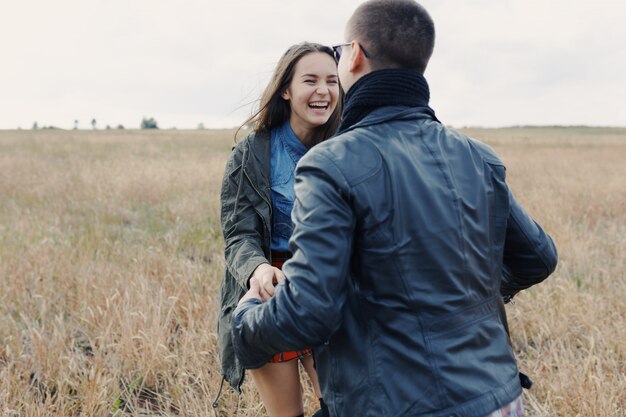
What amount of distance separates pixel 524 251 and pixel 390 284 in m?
0.52

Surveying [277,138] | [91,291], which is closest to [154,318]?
[91,291]

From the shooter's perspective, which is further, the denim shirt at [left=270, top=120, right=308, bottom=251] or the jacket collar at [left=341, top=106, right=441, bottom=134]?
the denim shirt at [left=270, top=120, right=308, bottom=251]

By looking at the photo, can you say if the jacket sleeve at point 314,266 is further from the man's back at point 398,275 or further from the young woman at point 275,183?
the young woman at point 275,183

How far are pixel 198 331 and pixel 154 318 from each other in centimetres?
36

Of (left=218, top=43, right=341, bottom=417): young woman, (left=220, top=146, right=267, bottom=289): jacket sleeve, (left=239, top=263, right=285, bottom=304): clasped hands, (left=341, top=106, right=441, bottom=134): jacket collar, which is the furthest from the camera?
(left=218, top=43, right=341, bottom=417): young woman

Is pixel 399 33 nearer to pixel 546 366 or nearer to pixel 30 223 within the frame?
pixel 546 366

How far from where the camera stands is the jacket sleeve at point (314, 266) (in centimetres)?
123

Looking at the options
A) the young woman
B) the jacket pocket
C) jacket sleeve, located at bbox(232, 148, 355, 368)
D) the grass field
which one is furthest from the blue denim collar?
the grass field

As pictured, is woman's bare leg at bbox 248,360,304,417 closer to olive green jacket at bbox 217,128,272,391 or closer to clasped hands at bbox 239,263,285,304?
olive green jacket at bbox 217,128,272,391

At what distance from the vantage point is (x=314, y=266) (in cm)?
122

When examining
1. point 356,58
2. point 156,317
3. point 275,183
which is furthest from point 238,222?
point 156,317

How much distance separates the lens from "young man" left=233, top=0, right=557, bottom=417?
126cm

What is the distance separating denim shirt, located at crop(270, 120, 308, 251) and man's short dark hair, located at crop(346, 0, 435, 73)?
34.7 inches

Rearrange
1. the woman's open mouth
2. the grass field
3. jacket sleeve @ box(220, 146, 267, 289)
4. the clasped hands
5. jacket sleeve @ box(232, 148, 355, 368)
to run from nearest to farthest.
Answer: jacket sleeve @ box(232, 148, 355, 368)
the clasped hands
jacket sleeve @ box(220, 146, 267, 289)
the woman's open mouth
the grass field
